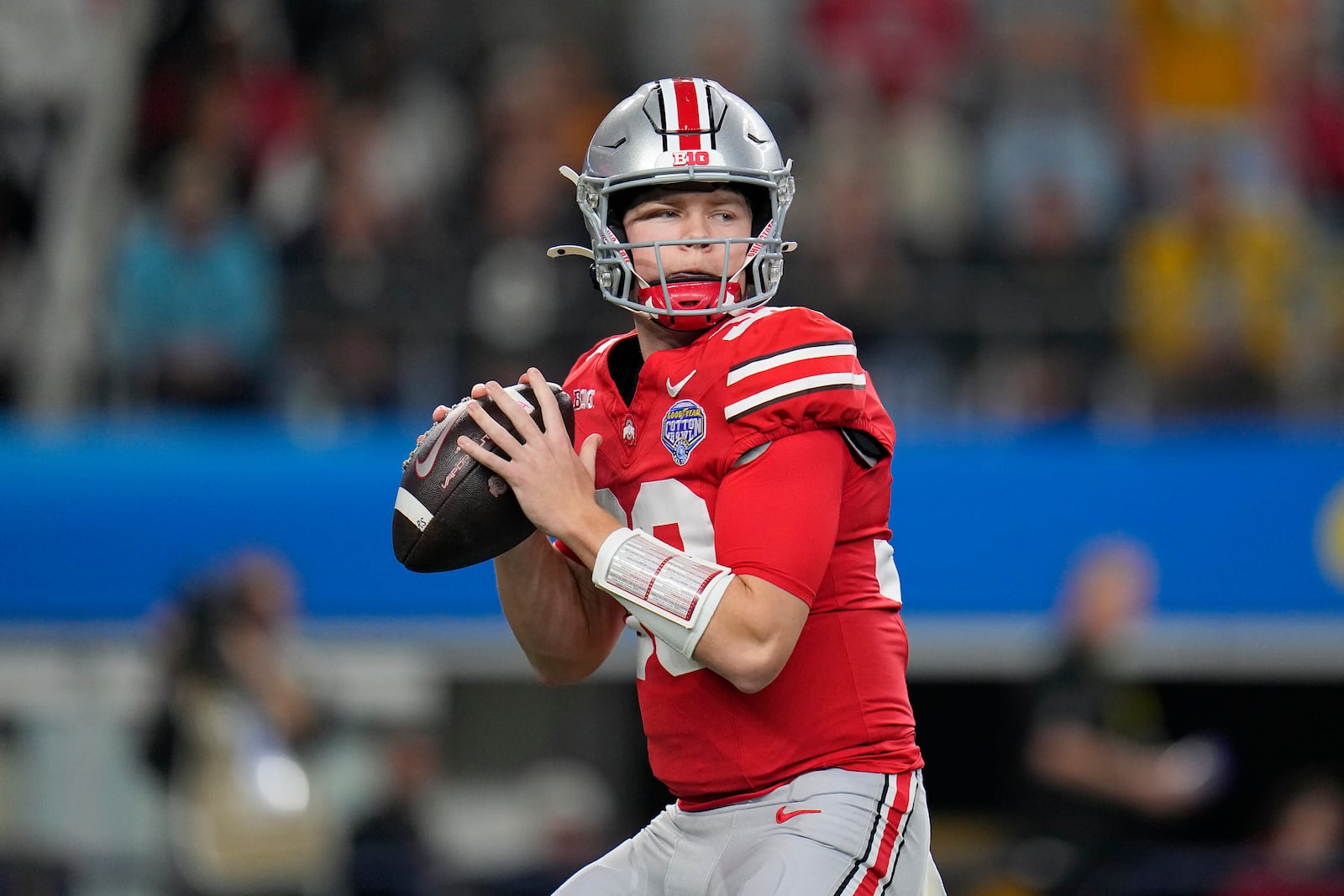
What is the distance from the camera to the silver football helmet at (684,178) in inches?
121

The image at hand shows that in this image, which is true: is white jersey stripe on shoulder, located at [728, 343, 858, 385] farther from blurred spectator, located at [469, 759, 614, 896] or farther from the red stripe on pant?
blurred spectator, located at [469, 759, 614, 896]

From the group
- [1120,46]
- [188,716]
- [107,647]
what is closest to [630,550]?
[188,716]

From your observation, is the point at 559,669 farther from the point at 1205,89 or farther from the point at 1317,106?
the point at 1205,89

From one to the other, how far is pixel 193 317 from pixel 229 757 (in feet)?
7.20

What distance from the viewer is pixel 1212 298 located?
8117mm

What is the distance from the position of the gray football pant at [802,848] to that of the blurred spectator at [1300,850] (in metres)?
4.36

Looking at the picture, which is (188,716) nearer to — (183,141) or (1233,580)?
(183,141)

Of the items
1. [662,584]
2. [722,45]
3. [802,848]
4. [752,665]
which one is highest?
→ [722,45]

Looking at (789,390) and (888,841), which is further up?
(789,390)

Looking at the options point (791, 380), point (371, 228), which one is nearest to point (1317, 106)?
point (371, 228)

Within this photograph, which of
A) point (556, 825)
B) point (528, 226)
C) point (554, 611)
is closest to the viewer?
point (554, 611)

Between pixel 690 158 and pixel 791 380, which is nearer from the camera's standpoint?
pixel 791 380

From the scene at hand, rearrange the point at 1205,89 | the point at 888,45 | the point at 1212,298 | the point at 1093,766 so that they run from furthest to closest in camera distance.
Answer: the point at 1205,89 → the point at 888,45 → the point at 1212,298 → the point at 1093,766

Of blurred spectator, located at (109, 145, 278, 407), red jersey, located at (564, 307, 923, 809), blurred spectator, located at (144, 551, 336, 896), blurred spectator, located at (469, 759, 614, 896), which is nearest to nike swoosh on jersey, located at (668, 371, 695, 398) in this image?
red jersey, located at (564, 307, 923, 809)
